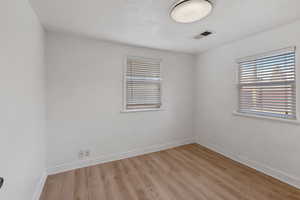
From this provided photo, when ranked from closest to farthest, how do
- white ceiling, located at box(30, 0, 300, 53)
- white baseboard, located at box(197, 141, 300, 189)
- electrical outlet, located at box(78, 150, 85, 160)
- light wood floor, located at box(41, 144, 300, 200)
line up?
white ceiling, located at box(30, 0, 300, 53)
light wood floor, located at box(41, 144, 300, 200)
white baseboard, located at box(197, 141, 300, 189)
electrical outlet, located at box(78, 150, 85, 160)

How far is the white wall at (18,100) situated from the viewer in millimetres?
982

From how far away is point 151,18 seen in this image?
1843mm

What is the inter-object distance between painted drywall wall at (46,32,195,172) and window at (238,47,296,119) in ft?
4.98

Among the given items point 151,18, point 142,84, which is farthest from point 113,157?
point 151,18

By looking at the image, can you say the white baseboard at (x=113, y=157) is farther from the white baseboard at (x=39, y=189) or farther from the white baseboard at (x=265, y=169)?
the white baseboard at (x=265, y=169)

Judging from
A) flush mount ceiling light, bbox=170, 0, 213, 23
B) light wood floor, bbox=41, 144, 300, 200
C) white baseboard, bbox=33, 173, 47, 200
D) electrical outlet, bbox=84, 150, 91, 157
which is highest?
flush mount ceiling light, bbox=170, 0, 213, 23

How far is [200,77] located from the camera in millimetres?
3484

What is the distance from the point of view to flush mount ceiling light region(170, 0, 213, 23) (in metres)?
1.44

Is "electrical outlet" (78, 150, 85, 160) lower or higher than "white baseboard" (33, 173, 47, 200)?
higher

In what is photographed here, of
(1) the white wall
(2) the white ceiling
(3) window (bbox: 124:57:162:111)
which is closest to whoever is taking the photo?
(1) the white wall

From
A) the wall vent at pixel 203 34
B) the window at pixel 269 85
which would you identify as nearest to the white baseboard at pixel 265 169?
the window at pixel 269 85

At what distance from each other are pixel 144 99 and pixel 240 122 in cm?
200

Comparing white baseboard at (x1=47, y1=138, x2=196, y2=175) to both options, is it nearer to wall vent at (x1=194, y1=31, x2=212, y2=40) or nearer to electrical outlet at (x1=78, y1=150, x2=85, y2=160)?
electrical outlet at (x1=78, y1=150, x2=85, y2=160)

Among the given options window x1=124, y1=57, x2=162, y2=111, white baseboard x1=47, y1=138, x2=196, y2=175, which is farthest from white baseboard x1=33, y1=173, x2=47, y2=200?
window x1=124, y1=57, x2=162, y2=111
